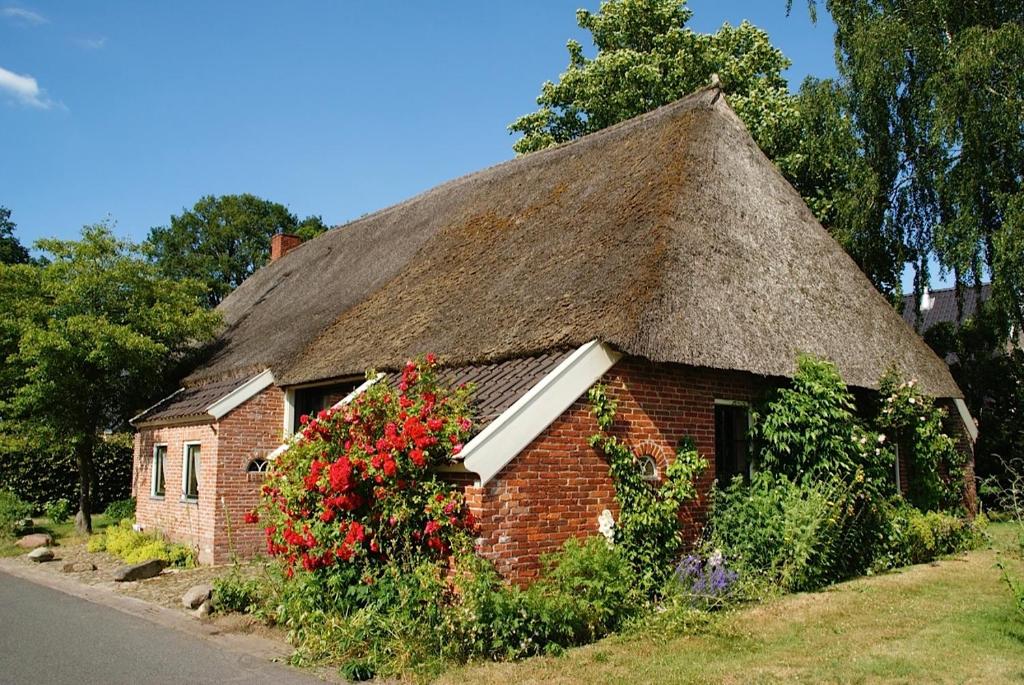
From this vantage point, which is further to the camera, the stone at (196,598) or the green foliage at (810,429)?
the green foliage at (810,429)

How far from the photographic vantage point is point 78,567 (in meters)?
13.1

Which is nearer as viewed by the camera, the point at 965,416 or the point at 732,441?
the point at 732,441

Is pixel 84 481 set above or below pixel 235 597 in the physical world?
above

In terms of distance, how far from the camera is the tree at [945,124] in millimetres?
15625

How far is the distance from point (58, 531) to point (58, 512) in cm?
212

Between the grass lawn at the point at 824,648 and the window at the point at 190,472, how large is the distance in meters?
9.69

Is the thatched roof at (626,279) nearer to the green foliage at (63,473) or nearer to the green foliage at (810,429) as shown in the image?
the green foliage at (810,429)

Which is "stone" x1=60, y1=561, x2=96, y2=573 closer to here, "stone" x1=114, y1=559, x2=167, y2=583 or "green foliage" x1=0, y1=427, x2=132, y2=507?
"stone" x1=114, y1=559, x2=167, y2=583

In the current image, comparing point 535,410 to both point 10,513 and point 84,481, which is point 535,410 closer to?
point 84,481

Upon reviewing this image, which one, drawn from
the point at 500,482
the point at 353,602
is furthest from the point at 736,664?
the point at 353,602

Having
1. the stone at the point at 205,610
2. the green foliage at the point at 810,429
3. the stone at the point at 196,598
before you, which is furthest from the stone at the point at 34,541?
the green foliage at the point at 810,429

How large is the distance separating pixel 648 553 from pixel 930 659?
9.33ft

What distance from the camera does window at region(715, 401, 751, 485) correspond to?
10.5 meters

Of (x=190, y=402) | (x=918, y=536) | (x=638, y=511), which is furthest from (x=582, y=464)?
(x=190, y=402)
